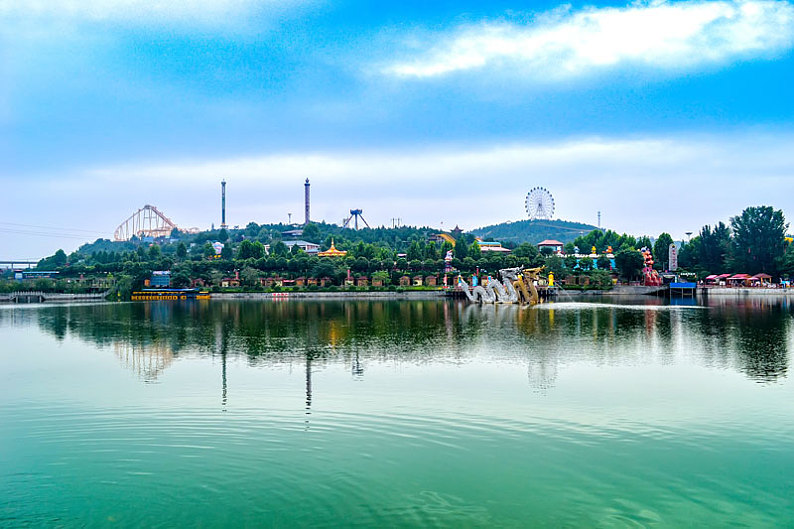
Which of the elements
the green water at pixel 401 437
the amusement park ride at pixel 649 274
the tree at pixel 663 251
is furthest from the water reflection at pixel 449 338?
the tree at pixel 663 251

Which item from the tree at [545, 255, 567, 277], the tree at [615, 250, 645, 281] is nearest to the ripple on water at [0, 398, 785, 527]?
the tree at [545, 255, 567, 277]

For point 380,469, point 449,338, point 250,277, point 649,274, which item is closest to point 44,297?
point 250,277

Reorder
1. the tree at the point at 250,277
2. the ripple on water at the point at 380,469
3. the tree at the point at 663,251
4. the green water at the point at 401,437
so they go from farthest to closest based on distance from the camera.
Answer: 1. the tree at the point at 663,251
2. the tree at the point at 250,277
3. the green water at the point at 401,437
4. the ripple on water at the point at 380,469

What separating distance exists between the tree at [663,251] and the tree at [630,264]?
1258cm

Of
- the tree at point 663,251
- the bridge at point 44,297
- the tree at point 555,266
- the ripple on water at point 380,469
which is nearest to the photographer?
the ripple on water at point 380,469

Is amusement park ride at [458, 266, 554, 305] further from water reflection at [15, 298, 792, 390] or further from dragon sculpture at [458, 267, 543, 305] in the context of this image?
water reflection at [15, 298, 792, 390]

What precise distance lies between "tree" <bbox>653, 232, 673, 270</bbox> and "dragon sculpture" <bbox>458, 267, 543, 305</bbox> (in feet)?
157

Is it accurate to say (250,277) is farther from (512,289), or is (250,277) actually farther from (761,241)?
(761,241)

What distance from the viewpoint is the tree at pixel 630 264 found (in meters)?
103

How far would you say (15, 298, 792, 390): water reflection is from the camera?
26.1m

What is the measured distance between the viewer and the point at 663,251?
115m

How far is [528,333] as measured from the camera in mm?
36938

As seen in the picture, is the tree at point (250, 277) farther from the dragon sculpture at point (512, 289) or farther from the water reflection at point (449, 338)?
the water reflection at point (449, 338)

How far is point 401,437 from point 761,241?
335ft
